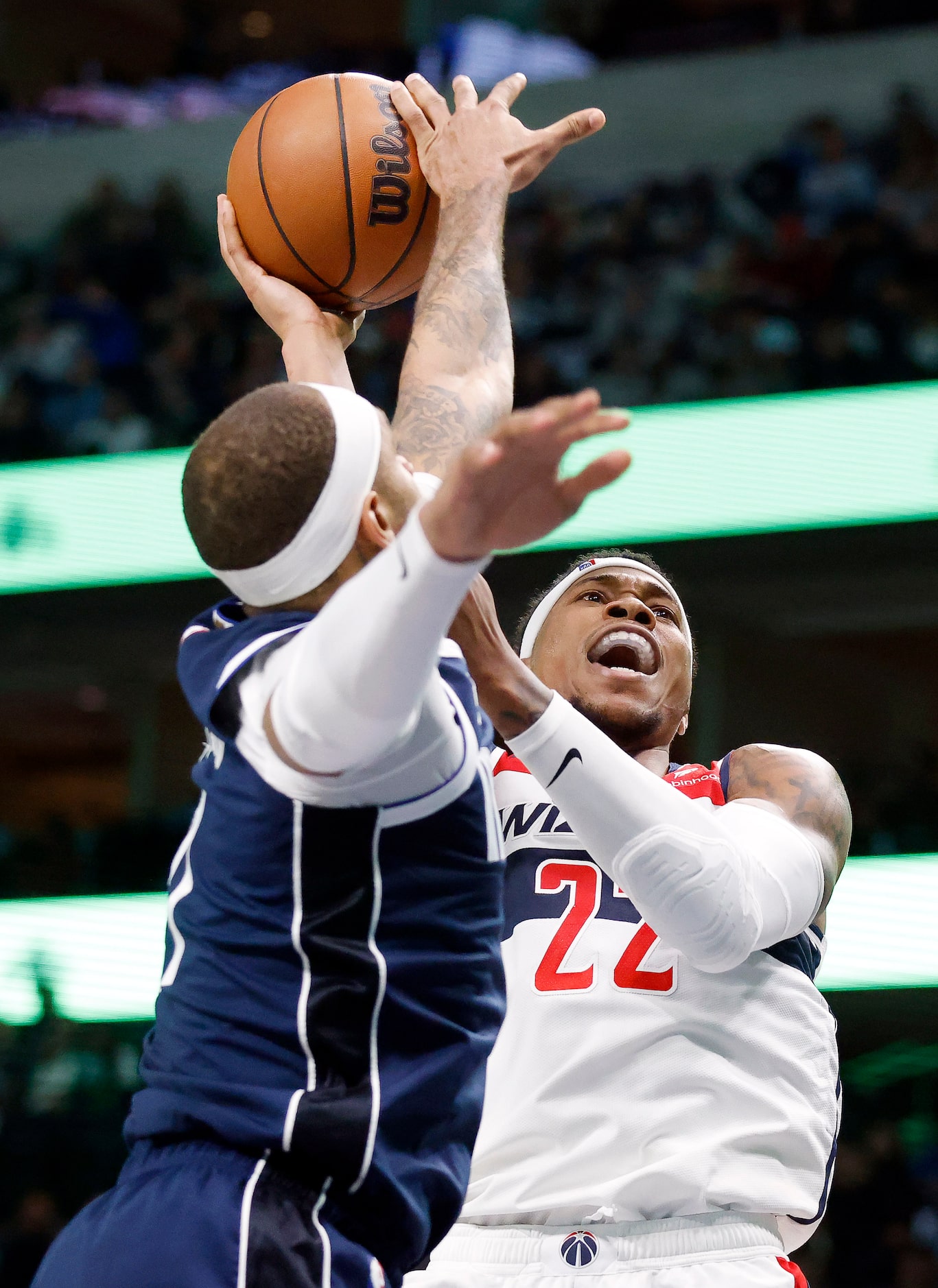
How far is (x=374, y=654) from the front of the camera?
156cm

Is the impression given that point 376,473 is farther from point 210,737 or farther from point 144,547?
point 144,547

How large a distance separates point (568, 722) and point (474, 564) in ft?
3.38

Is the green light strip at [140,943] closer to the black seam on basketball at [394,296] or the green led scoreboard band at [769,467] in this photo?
the green led scoreboard band at [769,467]

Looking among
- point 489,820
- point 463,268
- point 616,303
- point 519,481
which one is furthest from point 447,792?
point 616,303

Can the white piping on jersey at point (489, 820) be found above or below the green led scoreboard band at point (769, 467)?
above

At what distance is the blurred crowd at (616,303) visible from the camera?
9297 millimetres

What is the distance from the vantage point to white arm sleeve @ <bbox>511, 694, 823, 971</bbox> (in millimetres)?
2574

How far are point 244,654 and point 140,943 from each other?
22.8 ft

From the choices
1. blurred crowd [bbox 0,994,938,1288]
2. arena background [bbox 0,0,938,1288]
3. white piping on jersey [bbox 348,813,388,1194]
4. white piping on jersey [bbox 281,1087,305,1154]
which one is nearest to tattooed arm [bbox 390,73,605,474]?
white piping on jersey [bbox 348,813,388,1194]

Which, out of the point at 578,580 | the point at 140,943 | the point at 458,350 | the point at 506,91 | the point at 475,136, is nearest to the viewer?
the point at 458,350

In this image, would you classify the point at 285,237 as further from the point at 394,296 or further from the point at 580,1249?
the point at 580,1249

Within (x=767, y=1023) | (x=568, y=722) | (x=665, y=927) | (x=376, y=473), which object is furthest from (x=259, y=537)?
(x=767, y=1023)

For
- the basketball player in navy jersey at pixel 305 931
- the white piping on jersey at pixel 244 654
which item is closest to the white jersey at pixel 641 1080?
the basketball player in navy jersey at pixel 305 931

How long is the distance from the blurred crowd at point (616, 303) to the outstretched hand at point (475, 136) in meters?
6.23
